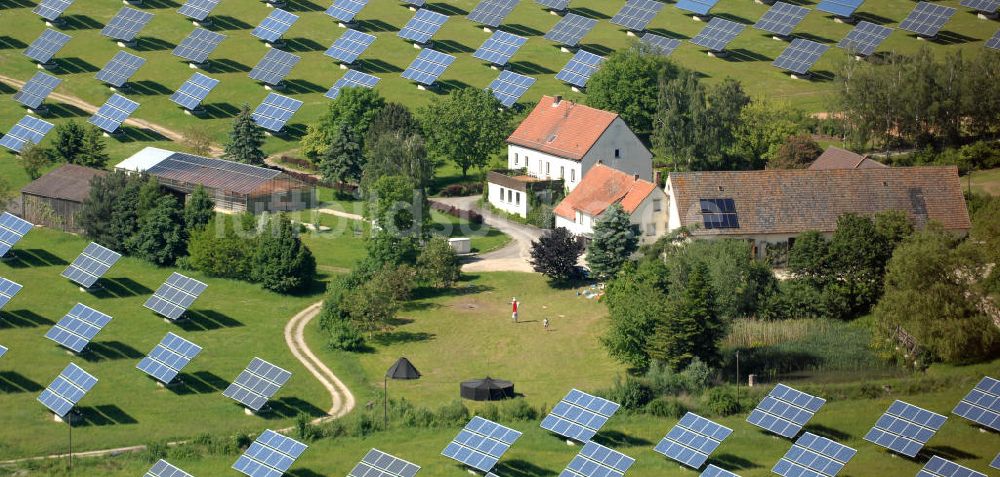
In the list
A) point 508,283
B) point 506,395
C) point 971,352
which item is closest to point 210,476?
point 506,395

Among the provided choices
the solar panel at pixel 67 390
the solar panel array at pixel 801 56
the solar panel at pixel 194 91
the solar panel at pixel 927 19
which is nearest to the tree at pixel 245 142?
the solar panel at pixel 194 91

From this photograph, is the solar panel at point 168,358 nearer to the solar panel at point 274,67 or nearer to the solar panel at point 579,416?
the solar panel at point 579,416

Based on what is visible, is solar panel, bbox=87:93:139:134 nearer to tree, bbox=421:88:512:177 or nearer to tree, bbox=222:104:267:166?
tree, bbox=222:104:267:166

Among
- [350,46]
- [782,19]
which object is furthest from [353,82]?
[782,19]

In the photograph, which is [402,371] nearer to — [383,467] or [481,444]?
[481,444]

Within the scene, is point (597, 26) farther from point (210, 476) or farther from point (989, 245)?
point (210, 476)

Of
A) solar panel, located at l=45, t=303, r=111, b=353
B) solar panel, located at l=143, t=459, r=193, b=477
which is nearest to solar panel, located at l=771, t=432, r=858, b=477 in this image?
solar panel, located at l=143, t=459, r=193, b=477
